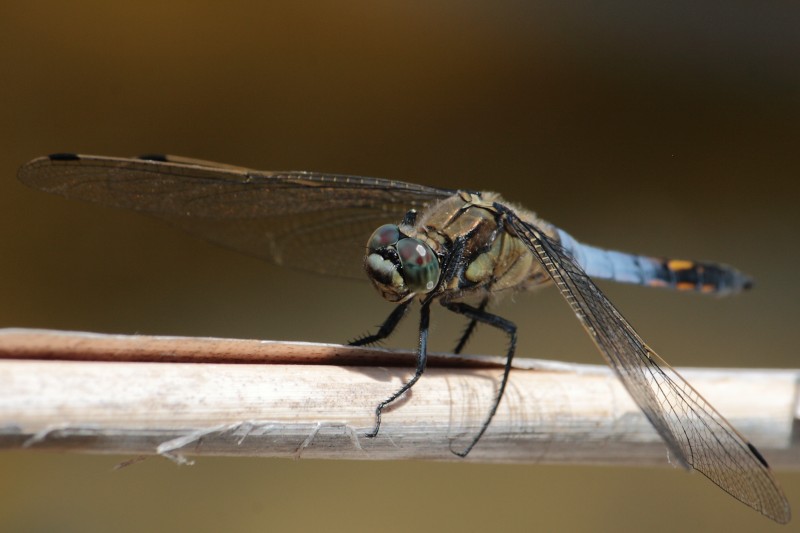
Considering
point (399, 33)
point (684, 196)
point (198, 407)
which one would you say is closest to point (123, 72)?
point (399, 33)

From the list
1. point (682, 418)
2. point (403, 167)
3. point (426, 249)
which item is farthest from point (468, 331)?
point (403, 167)

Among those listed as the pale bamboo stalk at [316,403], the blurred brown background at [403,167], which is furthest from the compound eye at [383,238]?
the blurred brown background at [403,167]

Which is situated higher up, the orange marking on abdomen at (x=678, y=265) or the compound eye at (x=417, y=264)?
the orange marking on abdomen at (x=678, y=265)

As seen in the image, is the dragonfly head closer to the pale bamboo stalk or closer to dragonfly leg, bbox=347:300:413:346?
dragonfly leg, bbox=347:300:413:346

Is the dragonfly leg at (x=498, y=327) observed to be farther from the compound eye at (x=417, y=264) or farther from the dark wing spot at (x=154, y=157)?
the dark wing spot at (x=154, y=157)

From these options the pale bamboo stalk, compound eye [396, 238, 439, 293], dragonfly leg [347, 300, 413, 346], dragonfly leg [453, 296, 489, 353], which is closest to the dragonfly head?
compound eye [396, 238, 439, 293]

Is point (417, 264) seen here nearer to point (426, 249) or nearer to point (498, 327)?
point (426, 249)

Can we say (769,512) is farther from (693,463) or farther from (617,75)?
(617,75)
